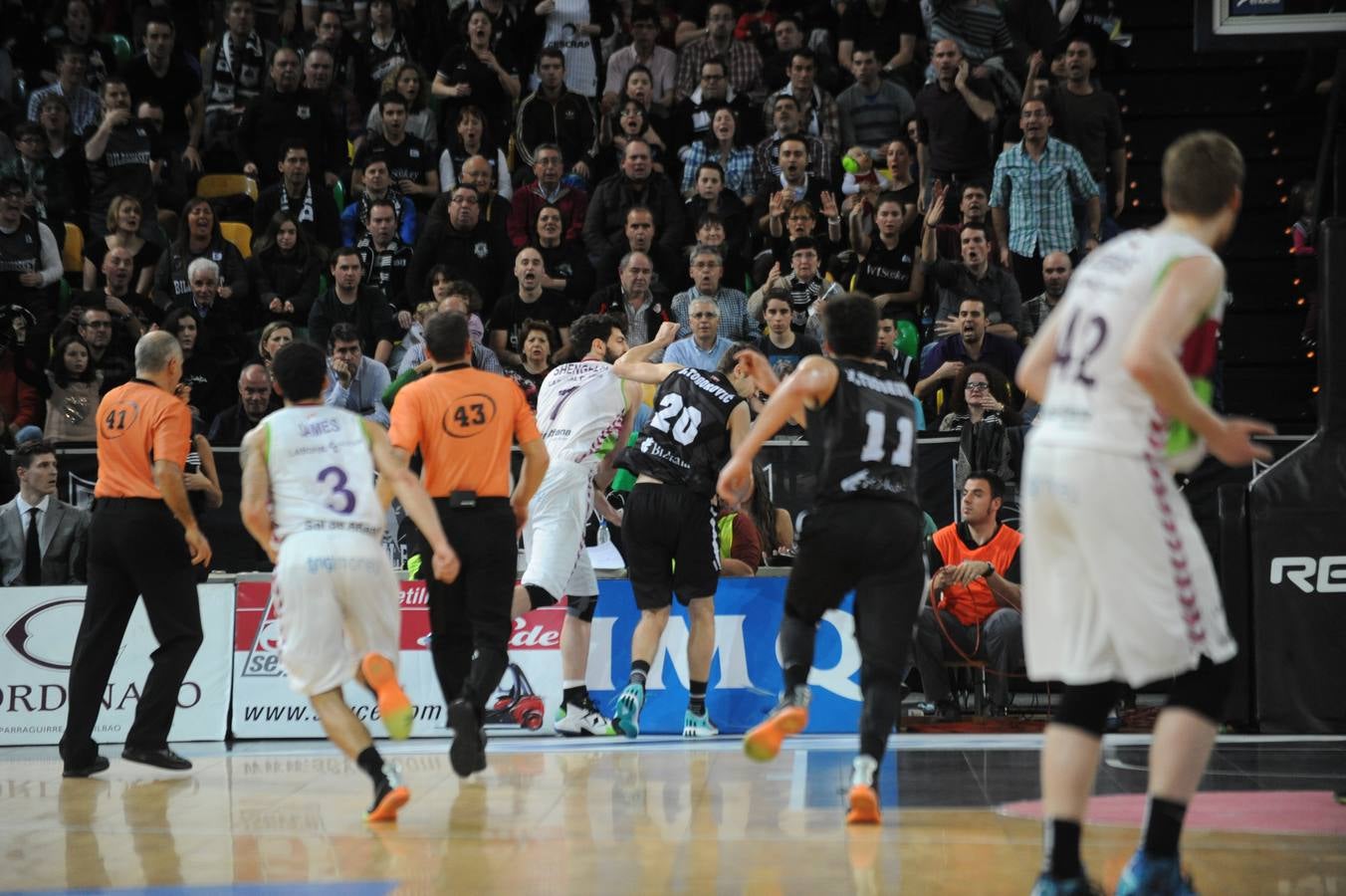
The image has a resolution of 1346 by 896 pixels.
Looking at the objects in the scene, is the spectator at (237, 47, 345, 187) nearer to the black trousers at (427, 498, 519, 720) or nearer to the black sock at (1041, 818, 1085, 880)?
the black trousers at (427, 498, 519, 720)

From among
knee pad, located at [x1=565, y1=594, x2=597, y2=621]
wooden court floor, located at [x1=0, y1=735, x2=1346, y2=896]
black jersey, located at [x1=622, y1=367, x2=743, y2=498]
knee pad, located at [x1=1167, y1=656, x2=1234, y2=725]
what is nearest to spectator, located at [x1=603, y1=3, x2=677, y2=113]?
black jersey, located at [x1=622, y1=367, x2=743, y2=498]

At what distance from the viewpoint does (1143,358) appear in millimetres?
4430

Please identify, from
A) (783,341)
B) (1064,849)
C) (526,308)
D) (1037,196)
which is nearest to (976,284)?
(1037,196)

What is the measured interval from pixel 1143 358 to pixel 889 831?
2.71 m

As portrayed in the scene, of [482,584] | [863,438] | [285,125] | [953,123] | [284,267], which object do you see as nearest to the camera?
[863,438]

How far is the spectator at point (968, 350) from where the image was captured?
41.5 feet

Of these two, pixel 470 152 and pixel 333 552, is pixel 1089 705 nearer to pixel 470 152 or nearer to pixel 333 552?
pixel 333 552

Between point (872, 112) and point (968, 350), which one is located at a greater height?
point (872, 112)

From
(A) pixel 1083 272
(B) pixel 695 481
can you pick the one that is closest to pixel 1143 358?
(A) pixel 1083 272

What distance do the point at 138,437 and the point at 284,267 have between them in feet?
21.3

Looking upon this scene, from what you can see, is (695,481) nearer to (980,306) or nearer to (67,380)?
(980,306)

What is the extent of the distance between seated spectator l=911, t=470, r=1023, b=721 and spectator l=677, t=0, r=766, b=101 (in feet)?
24.0

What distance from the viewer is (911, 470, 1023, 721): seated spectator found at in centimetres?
1021

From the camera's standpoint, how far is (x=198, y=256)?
47.8ft
